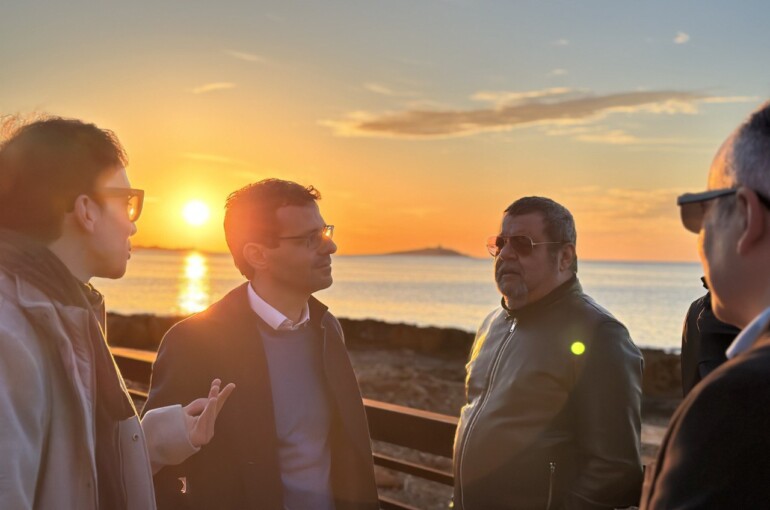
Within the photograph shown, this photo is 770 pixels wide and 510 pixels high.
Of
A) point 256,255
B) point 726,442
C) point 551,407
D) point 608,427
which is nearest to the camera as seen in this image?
point 726,442

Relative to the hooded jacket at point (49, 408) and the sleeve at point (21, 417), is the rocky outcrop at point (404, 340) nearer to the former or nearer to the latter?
the hooded jacket at point (49, 408)

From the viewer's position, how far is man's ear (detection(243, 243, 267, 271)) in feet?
10.5

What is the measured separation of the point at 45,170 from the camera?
1.88 metres

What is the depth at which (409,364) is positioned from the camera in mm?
25734

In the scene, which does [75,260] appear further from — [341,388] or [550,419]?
[550,419]

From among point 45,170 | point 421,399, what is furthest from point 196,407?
point 421,399

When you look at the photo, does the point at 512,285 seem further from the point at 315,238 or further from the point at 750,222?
the point at 750,222

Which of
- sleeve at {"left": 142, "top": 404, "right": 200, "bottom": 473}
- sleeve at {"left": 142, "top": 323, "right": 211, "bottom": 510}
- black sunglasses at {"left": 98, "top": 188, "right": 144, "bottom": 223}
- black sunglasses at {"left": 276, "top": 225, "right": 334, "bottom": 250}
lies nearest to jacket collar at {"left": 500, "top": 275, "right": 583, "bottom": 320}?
black sunglasses at {"left": 276, "top": 225, "right": 334, "bottom": 250}

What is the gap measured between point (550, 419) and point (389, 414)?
917 millimetres

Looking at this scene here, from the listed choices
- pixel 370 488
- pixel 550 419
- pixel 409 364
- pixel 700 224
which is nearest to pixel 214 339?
pixel 370 488

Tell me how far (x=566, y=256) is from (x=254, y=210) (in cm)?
142

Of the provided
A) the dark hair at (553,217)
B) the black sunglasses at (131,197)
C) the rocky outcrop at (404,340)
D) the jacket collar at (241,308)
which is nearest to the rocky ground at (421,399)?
the rocky outcrop at (404,340)

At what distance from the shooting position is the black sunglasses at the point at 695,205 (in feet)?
4.51

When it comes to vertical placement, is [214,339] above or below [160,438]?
above
